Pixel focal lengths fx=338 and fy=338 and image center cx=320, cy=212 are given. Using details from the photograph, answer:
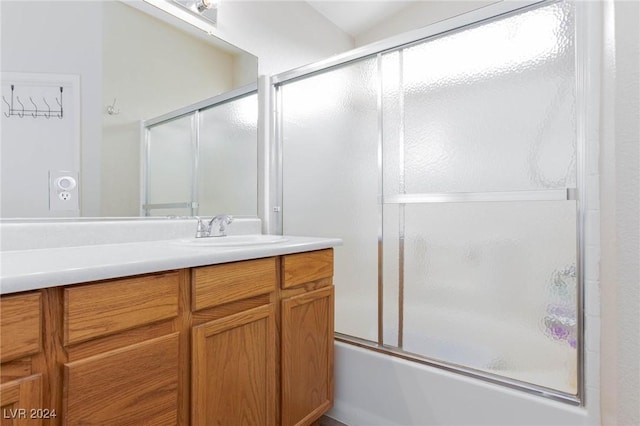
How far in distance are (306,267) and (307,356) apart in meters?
0.36

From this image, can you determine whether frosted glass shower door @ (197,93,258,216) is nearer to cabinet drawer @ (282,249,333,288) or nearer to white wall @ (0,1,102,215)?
white wall @ (0,1,102,215)

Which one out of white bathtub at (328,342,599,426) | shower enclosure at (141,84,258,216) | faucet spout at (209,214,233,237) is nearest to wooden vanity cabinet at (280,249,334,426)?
white bathtub at (328,342,599,426)

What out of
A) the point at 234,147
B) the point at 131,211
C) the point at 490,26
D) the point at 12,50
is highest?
the point at 490,26

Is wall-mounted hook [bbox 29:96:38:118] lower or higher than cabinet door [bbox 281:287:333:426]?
higher

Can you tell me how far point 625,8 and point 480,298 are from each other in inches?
42.2

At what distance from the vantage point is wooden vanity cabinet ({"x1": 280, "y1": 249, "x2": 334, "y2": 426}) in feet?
4.14

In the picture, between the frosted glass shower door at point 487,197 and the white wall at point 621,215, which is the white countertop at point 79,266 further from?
the white wall at point 621,215

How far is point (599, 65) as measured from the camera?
109 cm

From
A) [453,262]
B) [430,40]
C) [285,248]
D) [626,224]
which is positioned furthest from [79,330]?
[430,40]

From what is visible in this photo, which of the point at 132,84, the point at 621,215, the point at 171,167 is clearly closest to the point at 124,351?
the point at 171,167

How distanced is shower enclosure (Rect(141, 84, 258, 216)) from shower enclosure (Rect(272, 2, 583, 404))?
0.39 metres

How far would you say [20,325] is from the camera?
2.07 ft

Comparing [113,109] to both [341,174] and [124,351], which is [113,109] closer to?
[124,351]

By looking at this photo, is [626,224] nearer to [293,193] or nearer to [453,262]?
[453,262]
